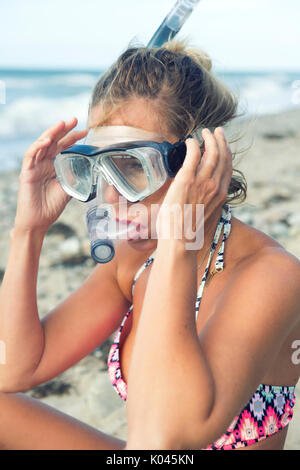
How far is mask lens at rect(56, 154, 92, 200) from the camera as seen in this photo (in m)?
2.10

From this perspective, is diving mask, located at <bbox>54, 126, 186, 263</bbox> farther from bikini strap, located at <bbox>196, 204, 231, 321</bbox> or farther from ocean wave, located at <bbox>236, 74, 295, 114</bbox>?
ocean wave, located at <bbox>236, 74, 295, 114</bbox>

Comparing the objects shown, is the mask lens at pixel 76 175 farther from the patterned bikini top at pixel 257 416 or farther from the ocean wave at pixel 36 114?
the ocean wave at pixel 36 114

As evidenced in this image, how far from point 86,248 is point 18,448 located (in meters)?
3.54

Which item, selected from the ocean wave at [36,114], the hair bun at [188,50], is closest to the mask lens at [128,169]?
the hair bun at [188,50]

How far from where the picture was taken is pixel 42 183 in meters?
2.28

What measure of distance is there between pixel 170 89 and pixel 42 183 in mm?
701

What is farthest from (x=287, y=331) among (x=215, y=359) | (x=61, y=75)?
(x=61, y=75)

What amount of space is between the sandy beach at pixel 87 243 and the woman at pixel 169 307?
43 centimetres

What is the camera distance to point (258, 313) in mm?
1585

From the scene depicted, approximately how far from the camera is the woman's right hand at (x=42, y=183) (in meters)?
2.17

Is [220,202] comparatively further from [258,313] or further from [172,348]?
[172,348]

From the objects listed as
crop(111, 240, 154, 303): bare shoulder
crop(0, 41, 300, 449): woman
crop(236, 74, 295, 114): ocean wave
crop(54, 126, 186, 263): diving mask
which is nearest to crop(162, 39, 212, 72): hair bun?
crop(0, 41, 300, 449): woman

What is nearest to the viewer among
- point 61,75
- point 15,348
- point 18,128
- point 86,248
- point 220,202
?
point 220,202
